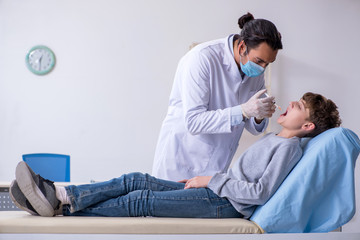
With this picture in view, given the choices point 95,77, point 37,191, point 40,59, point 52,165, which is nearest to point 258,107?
point 37,191

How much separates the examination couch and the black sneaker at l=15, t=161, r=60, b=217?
0.04 m

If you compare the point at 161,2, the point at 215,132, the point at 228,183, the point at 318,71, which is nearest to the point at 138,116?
the point at 161,2

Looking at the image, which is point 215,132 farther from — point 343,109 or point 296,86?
point 343,109

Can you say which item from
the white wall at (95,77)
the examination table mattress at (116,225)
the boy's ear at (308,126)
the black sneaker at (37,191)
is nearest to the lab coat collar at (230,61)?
the boy's ear at (308,126)

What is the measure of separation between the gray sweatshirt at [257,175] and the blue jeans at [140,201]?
2.2 inches

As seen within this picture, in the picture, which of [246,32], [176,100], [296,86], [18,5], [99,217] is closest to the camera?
[99,217]

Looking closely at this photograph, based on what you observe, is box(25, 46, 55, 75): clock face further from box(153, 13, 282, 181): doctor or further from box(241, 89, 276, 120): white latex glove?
box(241, 89, 276, 120): white latex glove

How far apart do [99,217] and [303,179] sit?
0.77 metres

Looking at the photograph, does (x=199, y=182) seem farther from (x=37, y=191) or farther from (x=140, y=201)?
(x=37, y=191)

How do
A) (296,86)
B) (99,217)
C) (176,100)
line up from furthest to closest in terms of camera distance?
(296,86), (176,100), (99,217)

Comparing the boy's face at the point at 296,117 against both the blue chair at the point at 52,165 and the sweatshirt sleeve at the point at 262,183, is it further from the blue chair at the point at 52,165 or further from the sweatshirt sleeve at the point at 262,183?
the blue chair at the point at 52,165

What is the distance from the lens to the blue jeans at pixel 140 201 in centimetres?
150

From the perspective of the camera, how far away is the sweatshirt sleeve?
154 cm

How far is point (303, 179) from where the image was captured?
1522 millimetres
